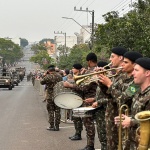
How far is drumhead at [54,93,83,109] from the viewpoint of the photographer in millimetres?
6906

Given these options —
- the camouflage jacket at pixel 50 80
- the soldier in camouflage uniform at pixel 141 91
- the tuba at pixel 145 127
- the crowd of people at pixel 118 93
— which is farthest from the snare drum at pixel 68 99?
the tuba at pixel 145 127

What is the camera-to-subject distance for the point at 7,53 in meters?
156

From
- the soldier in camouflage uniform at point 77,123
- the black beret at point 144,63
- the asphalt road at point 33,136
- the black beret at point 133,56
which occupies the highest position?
the black beret at point 133,56

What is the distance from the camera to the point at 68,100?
706 cm

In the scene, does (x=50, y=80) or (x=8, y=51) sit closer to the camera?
(x=50, y=80)

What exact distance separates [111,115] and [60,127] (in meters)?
5.46

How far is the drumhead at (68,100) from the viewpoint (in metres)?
6.91

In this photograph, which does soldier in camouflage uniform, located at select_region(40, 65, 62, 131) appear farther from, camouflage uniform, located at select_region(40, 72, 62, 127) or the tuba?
the tuba

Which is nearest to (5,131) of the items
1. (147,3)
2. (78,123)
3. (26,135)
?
(26,135)

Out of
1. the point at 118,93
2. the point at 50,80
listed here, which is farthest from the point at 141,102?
the point at 50,80

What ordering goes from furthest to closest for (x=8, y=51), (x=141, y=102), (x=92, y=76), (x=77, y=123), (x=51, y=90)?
1. (x=8, y=51)
2. (x=51, y=90)
3. (x=77, y=123)
4. (x=92, y=76)
5. (x=141, y=102)

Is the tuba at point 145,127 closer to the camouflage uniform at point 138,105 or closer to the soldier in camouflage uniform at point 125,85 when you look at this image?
the camouflage uniform at point 138,105

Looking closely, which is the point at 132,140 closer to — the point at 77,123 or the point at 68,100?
the point at 68,100

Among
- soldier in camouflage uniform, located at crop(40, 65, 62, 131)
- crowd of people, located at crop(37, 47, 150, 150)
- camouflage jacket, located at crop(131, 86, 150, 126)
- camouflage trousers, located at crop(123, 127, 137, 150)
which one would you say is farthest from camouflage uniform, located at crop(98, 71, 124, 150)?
soldier in camouflage uniform, located at crop(40, 65, 62, 131)
